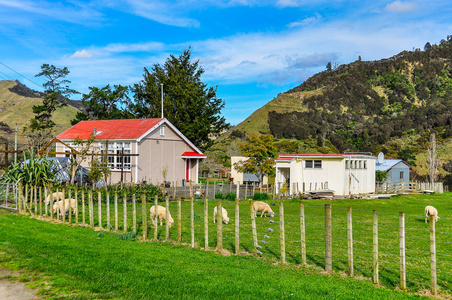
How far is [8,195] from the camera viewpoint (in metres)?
19.5

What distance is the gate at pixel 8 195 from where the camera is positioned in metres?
18.6

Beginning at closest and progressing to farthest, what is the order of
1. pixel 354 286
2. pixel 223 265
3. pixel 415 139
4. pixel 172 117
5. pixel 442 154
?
1. pixel 354 286
2. pixel 223 265
3. pixel 172 117
4. pixel 442 154
5. pixel 415 139

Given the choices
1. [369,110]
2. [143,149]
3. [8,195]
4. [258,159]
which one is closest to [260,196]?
[258,159]

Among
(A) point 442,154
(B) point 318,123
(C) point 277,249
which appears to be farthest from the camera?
(B) point 318,123

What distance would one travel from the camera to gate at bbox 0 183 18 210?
18.6 meters

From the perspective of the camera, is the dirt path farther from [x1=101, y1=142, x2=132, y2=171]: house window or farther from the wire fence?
[x1=101, y1=142, x2=132, y2=171]: house window

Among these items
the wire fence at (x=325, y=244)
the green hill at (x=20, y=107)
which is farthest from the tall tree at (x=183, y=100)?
the green hill at (x=20, y=107)

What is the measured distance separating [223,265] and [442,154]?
88.7 m

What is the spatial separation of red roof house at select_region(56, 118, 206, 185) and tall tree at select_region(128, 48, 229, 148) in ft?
38.2

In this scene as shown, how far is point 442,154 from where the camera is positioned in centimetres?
8488

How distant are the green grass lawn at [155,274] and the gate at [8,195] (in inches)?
314

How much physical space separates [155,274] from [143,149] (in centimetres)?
2658

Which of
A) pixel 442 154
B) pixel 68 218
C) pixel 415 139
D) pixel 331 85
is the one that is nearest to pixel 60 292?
pixel 68 218

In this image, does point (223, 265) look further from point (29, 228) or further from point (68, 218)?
point (68, 218)
